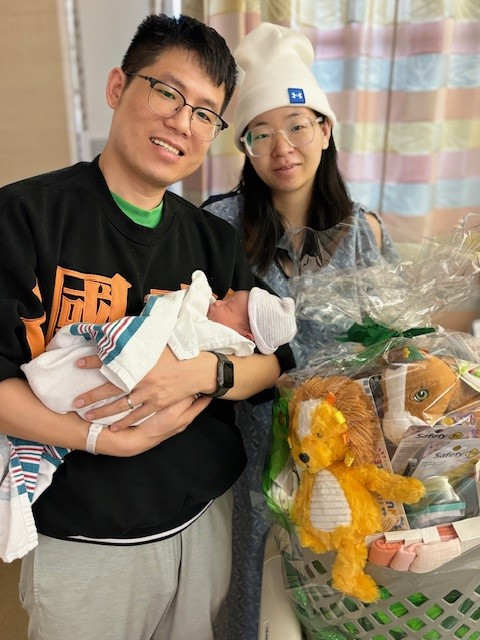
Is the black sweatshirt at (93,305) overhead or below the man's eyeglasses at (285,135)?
below

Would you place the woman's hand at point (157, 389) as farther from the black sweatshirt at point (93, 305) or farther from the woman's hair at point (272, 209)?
the woman's hair at point (272, 209)

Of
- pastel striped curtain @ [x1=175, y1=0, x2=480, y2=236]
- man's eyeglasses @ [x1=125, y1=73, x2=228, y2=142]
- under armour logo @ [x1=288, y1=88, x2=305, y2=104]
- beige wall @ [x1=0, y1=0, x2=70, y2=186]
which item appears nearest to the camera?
man's eyeglasses @ [x1=125, y1=73, x2=228, y2=142]

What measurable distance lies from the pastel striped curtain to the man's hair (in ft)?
3.06

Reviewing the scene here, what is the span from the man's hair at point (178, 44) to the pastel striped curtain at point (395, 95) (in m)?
0.93

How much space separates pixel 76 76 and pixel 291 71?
Result: 1.20 m

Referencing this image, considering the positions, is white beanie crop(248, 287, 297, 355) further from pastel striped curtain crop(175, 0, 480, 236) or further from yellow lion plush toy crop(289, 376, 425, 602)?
pastel striped curtain crop(175, 0, 480, 236)

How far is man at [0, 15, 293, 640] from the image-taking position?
82cm

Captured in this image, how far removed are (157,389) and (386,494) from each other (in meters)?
0.38

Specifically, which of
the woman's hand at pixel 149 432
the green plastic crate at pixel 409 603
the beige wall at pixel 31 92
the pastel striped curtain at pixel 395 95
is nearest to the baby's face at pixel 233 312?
the woman's hand at pixel 149 432

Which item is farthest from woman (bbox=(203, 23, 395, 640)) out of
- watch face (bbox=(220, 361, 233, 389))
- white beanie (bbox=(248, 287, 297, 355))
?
watch face (bbox=(220, 361, 233, 389))

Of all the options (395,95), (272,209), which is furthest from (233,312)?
(395,95)

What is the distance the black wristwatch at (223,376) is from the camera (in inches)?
35.3

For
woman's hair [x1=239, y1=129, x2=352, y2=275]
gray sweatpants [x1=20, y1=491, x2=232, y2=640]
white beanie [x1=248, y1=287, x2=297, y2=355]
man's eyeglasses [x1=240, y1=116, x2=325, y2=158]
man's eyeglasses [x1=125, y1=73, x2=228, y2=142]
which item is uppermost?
man's eyeglasses [x1=125, y1=73, x2=228, y2=142]

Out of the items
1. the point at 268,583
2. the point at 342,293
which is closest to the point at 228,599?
the point at 268,583
